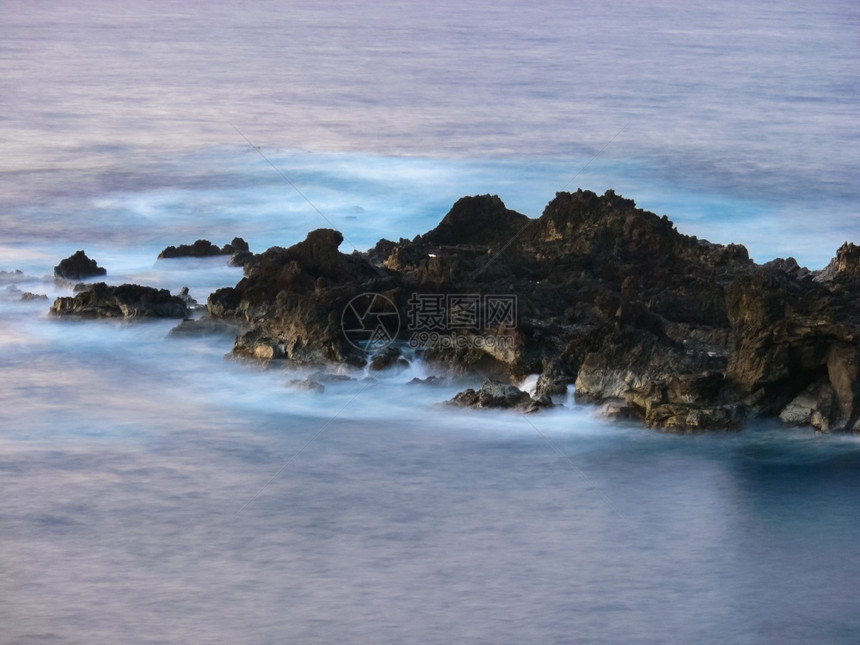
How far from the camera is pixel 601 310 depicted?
43.5 ft

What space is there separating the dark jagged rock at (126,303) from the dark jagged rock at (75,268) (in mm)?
1418

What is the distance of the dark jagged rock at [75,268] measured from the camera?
54.4ft

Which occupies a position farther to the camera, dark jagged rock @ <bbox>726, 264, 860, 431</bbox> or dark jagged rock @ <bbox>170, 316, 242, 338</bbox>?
dark jagged rock @ <bbox>170, 316, 242, 338</bbox>

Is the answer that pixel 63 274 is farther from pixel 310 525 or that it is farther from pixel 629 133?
pixel 629 133

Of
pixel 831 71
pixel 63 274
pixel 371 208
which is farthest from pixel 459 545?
pixel 831 71

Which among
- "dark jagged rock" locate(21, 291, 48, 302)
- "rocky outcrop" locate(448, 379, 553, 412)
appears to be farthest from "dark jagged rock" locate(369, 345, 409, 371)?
"dark jagged rock" locate(21, 291, 48, 302)

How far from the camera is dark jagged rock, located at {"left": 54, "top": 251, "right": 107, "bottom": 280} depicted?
1658 centimetres

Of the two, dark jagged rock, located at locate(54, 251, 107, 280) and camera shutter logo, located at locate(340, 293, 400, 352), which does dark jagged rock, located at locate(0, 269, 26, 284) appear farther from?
camera shutter logo, located at locate(340, 293, 400, 352)

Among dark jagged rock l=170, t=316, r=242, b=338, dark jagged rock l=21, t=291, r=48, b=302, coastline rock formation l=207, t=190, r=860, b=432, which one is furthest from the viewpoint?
dark jagged rock l=21, t=291, r=48, b=302

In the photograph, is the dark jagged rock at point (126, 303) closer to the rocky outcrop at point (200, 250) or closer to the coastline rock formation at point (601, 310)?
the coastline rock formation at point (601, 310)

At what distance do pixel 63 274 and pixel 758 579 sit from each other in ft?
28.9

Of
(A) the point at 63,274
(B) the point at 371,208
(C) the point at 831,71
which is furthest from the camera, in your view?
(C) the point at 831,71

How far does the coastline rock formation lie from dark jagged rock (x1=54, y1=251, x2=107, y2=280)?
1.66 meters

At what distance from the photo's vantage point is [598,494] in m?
11.2
